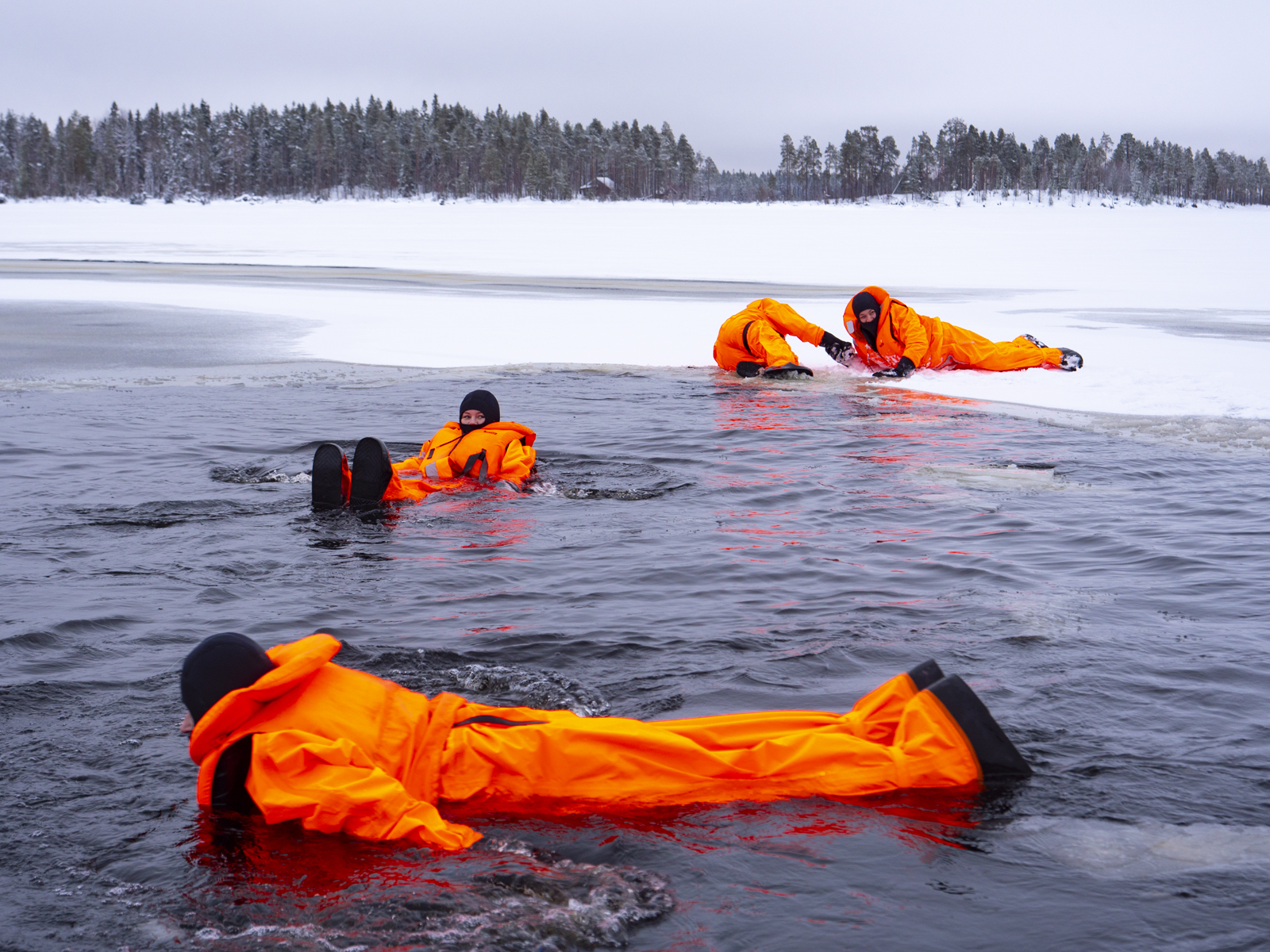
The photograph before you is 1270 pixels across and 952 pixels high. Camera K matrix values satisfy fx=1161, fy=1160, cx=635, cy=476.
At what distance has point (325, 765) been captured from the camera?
10.7ft

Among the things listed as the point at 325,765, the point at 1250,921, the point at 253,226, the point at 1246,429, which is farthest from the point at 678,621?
the point at 253,226

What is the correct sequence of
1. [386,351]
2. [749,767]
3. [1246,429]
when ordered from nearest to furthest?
[749,767] → [1246,429] → [386,351]

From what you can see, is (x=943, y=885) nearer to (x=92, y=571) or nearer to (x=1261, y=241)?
(x=92, y=571)

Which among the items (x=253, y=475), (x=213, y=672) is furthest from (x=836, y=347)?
(x=213, y=672)

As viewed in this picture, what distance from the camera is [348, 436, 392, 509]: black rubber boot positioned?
6.86 meters

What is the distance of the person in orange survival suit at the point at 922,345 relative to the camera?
12320 millimetres

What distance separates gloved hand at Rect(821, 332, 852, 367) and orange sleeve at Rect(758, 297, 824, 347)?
0.07m

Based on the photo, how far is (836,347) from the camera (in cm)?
1301

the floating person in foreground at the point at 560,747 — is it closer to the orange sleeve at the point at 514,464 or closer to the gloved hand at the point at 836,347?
the orange sleeve at the point at 514,464

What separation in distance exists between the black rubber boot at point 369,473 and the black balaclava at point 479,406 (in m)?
0.81

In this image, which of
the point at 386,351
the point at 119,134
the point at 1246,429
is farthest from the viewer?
the point at 119,134

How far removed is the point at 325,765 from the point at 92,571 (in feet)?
10.4

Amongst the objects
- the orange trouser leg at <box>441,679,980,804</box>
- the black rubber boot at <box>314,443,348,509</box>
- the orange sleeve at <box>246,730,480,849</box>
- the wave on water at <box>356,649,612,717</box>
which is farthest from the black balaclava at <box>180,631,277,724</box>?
the black rubber boot at <box>314,443,348,509</box>

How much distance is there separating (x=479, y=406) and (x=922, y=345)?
6.30 meters
